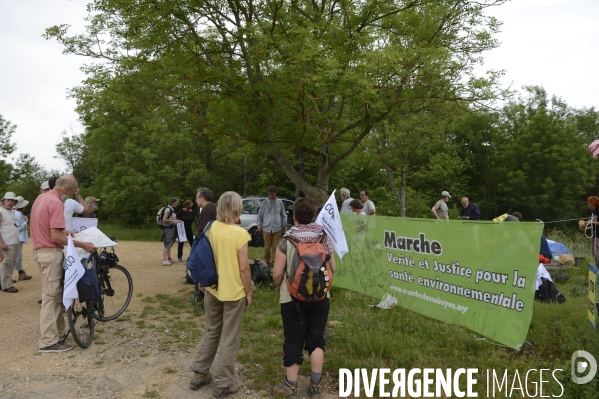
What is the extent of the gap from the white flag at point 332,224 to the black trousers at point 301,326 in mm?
1154

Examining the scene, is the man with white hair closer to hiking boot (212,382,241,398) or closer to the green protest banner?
the green protest banner

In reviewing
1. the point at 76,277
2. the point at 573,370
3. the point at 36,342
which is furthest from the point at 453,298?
the point at 36,342

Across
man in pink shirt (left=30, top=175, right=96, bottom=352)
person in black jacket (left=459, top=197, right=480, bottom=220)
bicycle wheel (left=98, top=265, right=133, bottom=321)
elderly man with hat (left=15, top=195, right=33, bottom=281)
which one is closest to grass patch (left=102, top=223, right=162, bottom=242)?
elderly man with hat (left=15, top=195, right=33, bottom=281)

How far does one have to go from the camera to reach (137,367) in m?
5.43

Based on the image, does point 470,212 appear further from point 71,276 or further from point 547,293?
point 71,276

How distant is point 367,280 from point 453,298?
6.14 ft

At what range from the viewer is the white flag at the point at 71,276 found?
573 centimetres

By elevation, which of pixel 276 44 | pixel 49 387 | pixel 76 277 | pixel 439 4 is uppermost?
pixel 439 4

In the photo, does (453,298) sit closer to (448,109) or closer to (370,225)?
(370,225)

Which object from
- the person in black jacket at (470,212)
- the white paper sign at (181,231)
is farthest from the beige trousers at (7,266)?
the person in black jacket at (470,212)

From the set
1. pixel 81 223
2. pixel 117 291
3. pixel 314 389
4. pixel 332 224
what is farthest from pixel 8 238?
pixel 314 389

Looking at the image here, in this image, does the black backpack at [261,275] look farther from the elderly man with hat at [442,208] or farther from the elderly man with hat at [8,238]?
the elderly man with hat at [442,208]

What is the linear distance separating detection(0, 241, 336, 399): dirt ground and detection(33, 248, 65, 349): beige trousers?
8.7 inches

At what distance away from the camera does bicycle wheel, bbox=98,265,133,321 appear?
7207 millimetres
